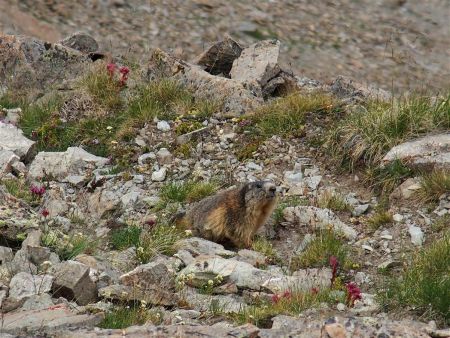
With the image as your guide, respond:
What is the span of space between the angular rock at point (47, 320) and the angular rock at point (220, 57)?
9475mm

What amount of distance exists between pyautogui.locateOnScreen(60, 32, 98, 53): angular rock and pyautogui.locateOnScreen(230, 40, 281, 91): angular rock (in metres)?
3.06

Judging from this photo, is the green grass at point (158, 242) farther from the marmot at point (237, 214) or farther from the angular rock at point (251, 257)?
the angular rock at point (251, 257)

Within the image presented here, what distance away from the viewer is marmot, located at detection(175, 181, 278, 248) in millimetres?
10469

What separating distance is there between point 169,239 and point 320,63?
1651cm

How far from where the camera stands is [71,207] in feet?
39.3

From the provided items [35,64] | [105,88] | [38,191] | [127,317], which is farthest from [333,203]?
[35,64]

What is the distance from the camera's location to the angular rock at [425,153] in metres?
11.2

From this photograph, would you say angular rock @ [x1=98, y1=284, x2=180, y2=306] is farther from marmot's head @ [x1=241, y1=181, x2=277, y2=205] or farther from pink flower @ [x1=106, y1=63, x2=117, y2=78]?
pink flower @ [x1=106, y1=63, x2=117, y2=78]

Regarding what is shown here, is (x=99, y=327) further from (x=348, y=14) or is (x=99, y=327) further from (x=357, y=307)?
(x=348, y=14)

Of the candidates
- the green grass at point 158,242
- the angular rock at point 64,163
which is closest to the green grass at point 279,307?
the green grass at point 158,242

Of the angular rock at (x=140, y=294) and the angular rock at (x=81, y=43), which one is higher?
the angular rock at (x=140, y=294)

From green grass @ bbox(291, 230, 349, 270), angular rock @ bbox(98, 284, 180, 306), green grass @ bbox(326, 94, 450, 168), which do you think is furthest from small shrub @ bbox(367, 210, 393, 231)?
angular rock @ bbox(98, 284, 180, 306)

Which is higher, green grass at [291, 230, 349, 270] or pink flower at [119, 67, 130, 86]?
green grass at [291, 230, 349, 270]

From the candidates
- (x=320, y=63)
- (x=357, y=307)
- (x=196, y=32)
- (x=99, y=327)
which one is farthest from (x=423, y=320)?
(x=196, y=32)
